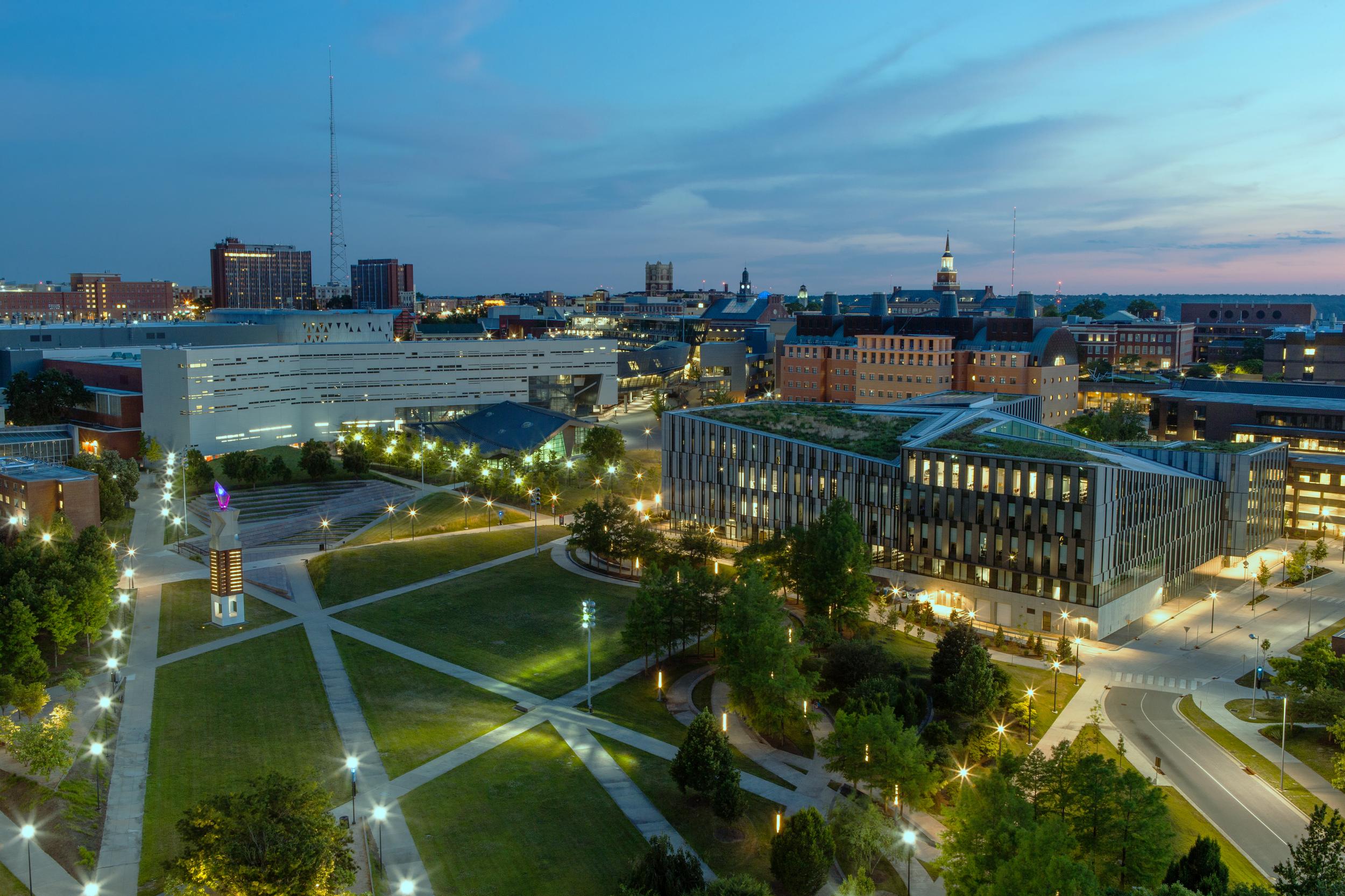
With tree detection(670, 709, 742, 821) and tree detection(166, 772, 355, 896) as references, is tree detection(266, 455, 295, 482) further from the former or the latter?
tree detection(166, 772, 355, 896)

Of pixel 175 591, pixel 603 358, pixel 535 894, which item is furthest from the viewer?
pixel 603 358

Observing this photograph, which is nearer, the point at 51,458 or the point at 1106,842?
the point at 1106,842

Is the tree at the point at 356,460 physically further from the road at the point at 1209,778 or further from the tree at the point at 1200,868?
the tree at the point at 1200,868

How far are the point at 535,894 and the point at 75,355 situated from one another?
143 metres

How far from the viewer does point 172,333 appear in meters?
166

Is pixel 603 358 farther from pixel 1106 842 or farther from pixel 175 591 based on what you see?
pixel 1106 842

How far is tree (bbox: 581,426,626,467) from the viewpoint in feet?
390

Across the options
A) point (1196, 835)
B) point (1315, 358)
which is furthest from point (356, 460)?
point (1315, 358)

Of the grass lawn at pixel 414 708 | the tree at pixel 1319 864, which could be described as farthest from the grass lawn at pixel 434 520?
the tree at pixel 1319 864

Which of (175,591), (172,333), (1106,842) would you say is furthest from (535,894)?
(172,333)

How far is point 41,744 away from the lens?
41.0 metres

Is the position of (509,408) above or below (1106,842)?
above

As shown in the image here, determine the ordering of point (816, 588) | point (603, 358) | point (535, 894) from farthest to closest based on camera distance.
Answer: point (603, 358) < point (816, 588) < point (535, 894)

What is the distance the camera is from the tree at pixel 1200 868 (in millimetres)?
34750
